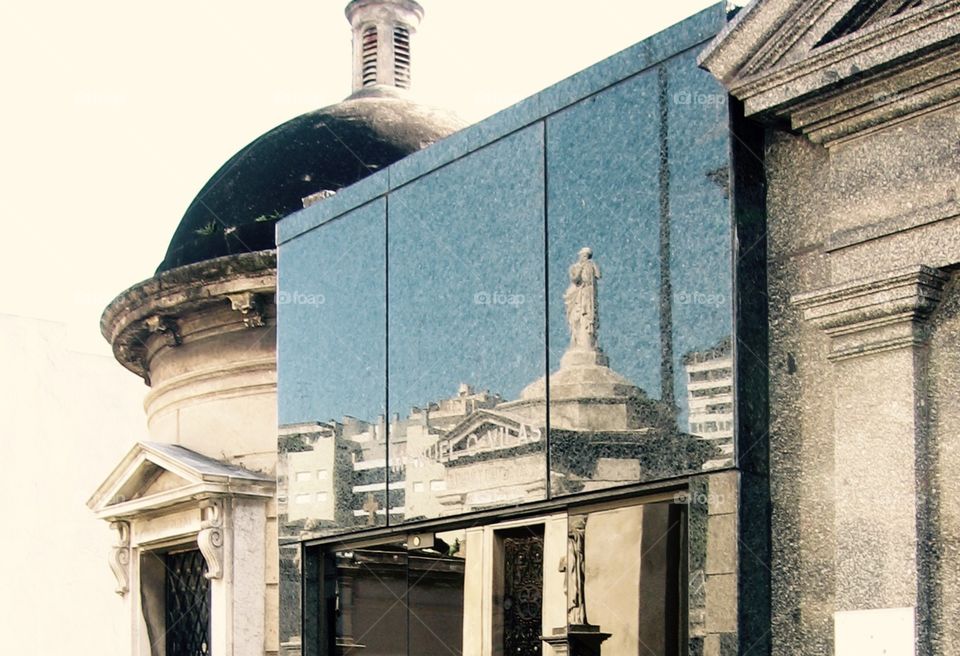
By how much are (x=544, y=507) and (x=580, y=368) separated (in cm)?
86

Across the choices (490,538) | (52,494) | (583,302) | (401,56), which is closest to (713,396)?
(583,302)

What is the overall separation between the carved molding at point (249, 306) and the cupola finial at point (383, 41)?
421 cm

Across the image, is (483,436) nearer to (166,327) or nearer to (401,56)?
(166,327)

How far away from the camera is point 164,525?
47.4ft

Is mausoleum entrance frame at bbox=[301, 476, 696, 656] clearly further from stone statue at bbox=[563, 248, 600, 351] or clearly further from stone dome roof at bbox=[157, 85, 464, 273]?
stone dome roof at bbox=[157, 85, 464, 273]

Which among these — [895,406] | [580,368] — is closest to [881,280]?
[895,406]

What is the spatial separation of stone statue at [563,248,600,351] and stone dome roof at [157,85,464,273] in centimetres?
636

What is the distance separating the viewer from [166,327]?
14930mm

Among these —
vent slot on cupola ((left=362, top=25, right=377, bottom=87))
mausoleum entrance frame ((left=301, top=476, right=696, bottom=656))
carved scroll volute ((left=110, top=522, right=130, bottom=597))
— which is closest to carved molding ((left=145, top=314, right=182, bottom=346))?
carved scroll volute ((left=110, top=522, right=130, bottom=597))

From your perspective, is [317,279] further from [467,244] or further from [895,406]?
[895,406]

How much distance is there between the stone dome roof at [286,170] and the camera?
1523cm

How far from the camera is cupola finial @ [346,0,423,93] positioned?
57.9 ft

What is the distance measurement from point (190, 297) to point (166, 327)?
620mm

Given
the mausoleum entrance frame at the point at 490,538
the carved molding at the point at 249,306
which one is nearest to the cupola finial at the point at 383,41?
the carved molding at the point at 249,306
